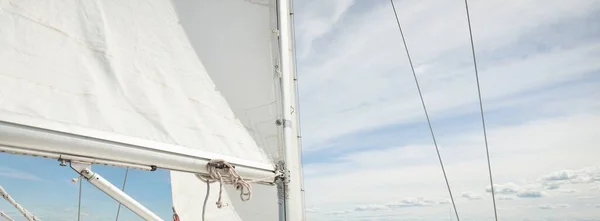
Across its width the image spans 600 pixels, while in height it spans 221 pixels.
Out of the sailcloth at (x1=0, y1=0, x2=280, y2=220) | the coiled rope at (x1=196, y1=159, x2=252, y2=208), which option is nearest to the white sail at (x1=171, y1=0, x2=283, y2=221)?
the sailcloth at (x1=0, y1=0, x2=280, y2=220)

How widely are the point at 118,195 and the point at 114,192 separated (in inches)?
1.0

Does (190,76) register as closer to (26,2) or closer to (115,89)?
(115,89)

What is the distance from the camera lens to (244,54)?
270cm

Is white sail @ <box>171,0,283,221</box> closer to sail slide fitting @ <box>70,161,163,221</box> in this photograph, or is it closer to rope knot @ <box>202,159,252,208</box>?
rope knot @ <box>202,159,252,208</box>

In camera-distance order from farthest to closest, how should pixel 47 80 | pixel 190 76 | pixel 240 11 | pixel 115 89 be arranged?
pixel 240 11 → pixel 190 76 → pixel 115 89 → pixel 47 80

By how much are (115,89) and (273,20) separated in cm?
134

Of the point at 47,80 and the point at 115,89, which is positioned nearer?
the point at 47,80

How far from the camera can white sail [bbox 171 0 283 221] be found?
2.44m

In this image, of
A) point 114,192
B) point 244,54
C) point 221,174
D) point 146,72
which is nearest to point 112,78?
point 146,72

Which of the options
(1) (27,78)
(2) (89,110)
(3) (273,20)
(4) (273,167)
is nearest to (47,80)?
(1) (27,78)

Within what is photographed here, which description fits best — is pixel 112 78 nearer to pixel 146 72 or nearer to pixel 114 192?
pixel 146 72

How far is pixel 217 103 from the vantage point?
2.33m

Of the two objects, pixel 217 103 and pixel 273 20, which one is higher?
pixel 273 20

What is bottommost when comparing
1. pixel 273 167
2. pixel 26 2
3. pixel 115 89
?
pixel 273 167
